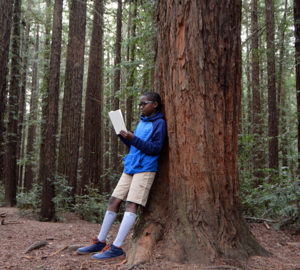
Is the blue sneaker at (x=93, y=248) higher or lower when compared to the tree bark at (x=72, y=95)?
lower

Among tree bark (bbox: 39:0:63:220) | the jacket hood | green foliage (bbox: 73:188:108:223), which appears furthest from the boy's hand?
green foliage (bbox: 73:188:108:223)

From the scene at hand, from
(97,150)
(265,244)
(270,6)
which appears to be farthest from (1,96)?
(270,6)

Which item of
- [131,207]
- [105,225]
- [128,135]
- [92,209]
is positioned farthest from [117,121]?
[92,209]

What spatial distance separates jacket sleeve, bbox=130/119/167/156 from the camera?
3727 mm

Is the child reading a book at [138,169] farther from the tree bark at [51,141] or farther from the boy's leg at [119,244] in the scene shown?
the tree bark at [51,141]

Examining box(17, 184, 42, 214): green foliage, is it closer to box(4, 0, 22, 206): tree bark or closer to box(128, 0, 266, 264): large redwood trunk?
box(4, 0, 22, 206): tree bark

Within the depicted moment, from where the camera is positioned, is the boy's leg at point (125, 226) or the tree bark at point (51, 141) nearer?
the boy's leg at point (125, 226)

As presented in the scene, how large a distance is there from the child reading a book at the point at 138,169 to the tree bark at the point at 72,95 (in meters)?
6.91

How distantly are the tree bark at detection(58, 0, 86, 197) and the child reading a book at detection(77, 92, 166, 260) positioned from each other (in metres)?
6.91

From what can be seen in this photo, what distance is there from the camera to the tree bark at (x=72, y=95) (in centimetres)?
1051

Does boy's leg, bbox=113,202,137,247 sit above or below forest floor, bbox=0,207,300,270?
above

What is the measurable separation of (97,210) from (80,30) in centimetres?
649

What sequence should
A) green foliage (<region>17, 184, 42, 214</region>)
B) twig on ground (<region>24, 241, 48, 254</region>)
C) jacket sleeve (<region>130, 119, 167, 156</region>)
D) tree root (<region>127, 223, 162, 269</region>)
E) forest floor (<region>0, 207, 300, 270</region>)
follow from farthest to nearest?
green foliage (<region>17, 184, 42, 214</region>) → twig on ground (<region>24, 241, 48, 254</region>) → jacket sleeve (<region>130, 119, 167, 156</region>) → tree root (<region>127, 223, 162, 269</region>) → forest floor (<region>0, 207, 300, 270</region>)

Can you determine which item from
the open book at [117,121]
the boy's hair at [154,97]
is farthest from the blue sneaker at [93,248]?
the boy's hair at [154,97]
